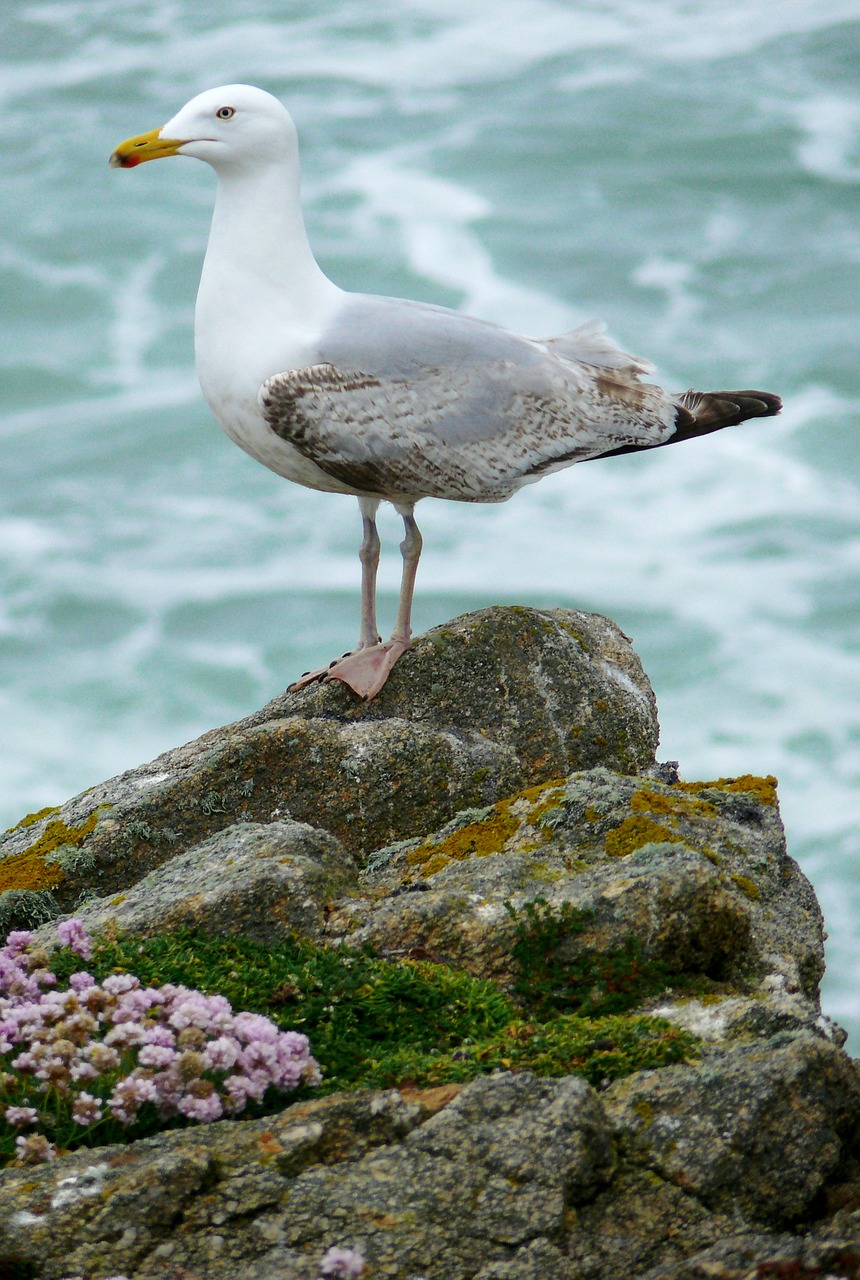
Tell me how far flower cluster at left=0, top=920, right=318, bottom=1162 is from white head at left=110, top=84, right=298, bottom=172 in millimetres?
5031

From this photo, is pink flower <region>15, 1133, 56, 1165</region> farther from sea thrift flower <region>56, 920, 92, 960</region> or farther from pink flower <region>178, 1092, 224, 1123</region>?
Answer: sea thrift flower <region>56, 920, 92, 960</region>

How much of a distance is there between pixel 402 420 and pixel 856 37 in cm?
3255

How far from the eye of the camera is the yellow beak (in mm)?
8055

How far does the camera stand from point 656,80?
34.9 metres

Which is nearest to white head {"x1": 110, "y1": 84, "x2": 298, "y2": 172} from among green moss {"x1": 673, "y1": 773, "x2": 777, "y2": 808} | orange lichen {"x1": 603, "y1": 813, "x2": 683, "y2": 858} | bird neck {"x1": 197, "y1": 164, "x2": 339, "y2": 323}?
bird neck {"x1": 197, "y1": 164, "x2": 339, "y2": 323}

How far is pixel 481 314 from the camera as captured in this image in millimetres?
27609

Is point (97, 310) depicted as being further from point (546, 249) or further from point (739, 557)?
point (739, 557)

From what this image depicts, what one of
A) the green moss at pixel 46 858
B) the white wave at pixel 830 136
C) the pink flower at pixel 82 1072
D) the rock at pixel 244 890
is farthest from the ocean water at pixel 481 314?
the pink flower at pixel 82 1072

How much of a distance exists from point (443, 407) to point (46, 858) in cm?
326

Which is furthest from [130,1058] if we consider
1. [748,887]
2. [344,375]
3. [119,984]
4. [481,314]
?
[481,314]

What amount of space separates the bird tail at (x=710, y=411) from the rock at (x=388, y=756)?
1.49 m

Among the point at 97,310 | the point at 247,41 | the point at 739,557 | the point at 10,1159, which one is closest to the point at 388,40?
the point at 247,41

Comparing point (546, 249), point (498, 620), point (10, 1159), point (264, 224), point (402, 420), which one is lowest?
point (10, 1159)

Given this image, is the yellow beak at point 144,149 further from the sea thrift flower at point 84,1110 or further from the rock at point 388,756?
the sea thrift flower at point 84,1110
